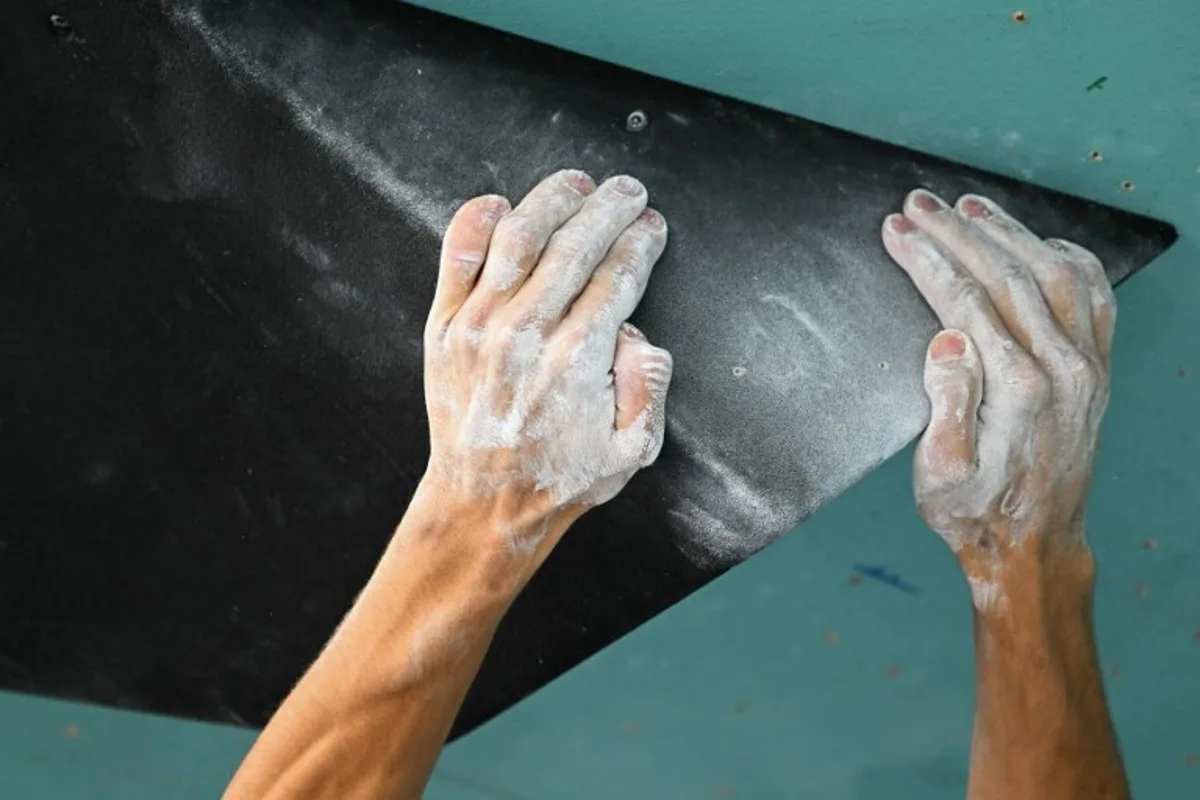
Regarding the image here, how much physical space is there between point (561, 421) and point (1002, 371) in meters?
0.42

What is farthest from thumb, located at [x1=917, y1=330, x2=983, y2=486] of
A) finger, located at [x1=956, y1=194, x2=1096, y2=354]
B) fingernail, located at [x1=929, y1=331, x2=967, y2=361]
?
finger, located at [x1=956, y1=194, x2=1096, y2=354]

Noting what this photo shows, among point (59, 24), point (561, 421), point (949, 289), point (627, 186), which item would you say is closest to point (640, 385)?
point (561, 421)

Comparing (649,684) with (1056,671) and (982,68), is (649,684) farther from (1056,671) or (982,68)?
(982,68)

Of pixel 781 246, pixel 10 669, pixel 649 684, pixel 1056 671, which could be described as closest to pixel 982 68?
pixel 781 246

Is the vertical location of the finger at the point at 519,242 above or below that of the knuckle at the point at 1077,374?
above

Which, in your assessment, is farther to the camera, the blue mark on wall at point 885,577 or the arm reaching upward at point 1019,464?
the blue mark on wall at point 885,577

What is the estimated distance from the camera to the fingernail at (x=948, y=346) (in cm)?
108

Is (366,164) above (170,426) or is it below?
above

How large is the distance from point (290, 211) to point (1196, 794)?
1478mm

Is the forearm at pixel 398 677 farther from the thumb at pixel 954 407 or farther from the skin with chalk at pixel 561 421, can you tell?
the thumb at pixel 954 407

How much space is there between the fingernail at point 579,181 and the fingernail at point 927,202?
324 millimetres

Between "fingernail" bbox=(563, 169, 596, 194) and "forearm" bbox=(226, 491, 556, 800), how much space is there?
1.10ft

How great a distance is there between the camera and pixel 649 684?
1.61m

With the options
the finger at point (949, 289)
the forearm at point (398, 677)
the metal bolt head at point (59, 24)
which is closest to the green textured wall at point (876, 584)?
the finger at point (949, 289)
